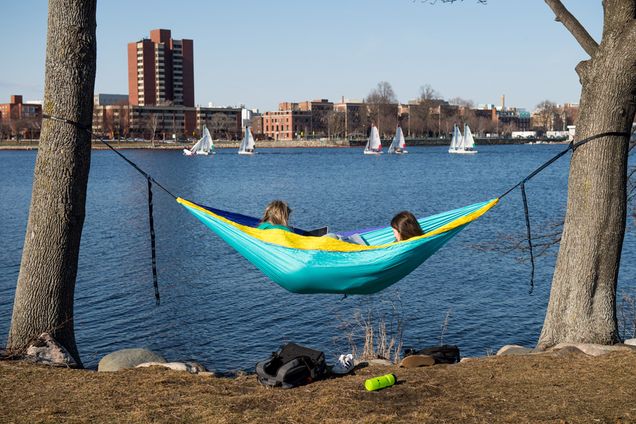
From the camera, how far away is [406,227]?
6.72 m

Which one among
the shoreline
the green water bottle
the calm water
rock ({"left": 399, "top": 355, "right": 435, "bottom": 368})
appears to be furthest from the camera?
the shoreline

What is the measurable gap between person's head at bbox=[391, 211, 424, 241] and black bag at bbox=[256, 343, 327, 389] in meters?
1.58

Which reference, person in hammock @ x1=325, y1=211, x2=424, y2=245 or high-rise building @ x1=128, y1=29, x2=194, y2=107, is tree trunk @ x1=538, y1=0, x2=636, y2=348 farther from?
high-rise building @ x1=128, y1=29, x2=194, y2=107

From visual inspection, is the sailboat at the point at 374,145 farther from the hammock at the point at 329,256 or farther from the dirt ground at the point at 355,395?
the dirt ground at the point at 355,395

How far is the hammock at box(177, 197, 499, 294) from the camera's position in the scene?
6.34 meters

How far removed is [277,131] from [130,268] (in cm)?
14809

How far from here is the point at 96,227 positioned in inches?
1010

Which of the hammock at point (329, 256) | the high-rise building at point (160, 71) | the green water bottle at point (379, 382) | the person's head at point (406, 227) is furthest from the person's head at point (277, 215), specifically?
the high-rise building at point (160, 71)

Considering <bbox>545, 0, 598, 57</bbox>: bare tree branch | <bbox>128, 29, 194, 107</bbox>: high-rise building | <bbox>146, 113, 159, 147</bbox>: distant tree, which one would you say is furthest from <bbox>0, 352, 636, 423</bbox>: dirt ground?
<bbox>128, 29, 194, 107</bbox>: high-rise building

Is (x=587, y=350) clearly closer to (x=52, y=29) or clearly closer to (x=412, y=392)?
(x=412, y=392)

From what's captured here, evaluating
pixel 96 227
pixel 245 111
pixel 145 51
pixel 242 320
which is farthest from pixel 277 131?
pixel 242 320

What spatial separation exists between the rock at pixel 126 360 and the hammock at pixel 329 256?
133 centimetres

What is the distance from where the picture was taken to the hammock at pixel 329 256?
6344mm

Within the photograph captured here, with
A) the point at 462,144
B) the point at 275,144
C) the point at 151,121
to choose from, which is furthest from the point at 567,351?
the point at 151,121
